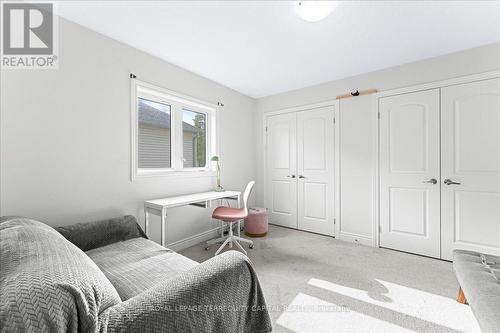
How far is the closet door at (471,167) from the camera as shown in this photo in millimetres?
2297

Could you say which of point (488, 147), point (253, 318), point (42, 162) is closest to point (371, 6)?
point (488, 147)

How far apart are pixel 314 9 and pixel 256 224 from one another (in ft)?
8.88

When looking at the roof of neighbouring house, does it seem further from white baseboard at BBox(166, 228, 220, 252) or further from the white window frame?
white baseboard at BBox(166, 228, 220, 252)

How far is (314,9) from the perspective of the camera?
5.56 feet

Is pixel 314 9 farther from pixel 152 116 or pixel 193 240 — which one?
pixel 193 240

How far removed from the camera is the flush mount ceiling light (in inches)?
65.4

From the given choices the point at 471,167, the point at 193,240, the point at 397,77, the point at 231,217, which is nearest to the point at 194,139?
the point at 231,217

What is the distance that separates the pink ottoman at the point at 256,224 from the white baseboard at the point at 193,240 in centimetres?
50

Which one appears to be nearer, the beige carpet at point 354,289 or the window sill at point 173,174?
the beige carpet at point 354,289

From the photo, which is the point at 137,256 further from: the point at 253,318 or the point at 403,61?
the point at 403,61

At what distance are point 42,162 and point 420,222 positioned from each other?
156 inches

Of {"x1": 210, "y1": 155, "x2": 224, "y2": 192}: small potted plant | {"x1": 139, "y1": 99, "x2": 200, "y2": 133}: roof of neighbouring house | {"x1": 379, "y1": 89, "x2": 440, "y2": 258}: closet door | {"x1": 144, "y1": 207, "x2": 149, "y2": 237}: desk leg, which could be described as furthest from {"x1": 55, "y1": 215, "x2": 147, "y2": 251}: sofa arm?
{"x1": 379, "y1": 89, "x2": 440, "y2": 258}: closet door

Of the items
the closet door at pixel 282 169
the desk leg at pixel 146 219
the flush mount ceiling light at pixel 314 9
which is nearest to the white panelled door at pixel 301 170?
the closet door at pixel 282 169

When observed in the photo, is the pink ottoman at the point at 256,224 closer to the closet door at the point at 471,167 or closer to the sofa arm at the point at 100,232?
the sofa arm at the point at 100,232
